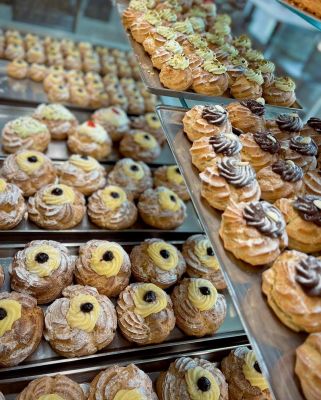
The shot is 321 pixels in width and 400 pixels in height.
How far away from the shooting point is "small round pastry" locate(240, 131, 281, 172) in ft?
6.64

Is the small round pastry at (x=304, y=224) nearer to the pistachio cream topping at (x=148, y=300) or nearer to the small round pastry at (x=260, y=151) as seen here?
the small round pastry at (x=260, y=151)

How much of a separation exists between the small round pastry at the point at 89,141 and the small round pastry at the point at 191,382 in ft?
6.86

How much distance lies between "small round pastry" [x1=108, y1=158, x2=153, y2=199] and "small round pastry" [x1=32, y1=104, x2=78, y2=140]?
26.1 inches

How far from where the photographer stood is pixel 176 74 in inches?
92.6

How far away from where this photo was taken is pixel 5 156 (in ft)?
10.6

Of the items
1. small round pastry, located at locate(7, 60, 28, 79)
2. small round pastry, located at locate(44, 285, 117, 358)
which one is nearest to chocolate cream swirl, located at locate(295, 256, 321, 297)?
small round pastry, located at locate(44, 285, 117, 358)

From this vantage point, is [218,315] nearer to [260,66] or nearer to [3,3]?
[260,66]

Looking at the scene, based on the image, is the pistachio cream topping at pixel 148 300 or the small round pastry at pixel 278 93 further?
the small round pastry at pixel 278 93

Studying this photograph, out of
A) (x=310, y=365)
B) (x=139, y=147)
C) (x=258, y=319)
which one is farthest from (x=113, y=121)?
(x=310, y=365)

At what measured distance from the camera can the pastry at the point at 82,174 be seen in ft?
10.4

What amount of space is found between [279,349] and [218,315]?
130 cm

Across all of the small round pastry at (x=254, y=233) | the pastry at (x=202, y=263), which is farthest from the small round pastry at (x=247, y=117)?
the pastry at (x=202, y=263)

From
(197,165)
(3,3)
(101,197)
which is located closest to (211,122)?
(197,165)

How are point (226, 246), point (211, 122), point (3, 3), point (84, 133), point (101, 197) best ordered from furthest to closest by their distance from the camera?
point (3, 3) < point (84, 133) < point (101, 197) < point (211, 122) < point (226, 246)
